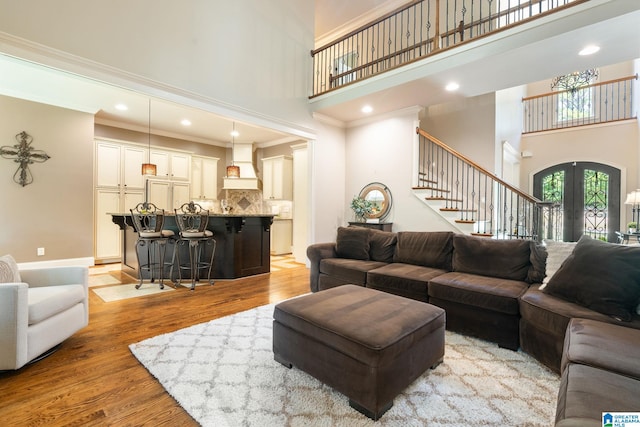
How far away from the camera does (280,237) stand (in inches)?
293

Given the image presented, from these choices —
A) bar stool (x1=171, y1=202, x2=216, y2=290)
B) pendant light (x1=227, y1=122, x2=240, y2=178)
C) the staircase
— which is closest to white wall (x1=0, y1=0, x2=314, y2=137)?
pendant light (x1=227, y1=122, x2=240, y2=178)

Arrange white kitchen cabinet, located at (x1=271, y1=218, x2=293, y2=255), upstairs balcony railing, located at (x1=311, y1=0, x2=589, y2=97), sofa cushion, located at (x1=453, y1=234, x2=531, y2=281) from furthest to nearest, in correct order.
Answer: white kitchen cabinet, located at (x1=271, y1=218, x2=293, y2=255) < upstairs balcony railing, located at (x1=311, y1=0, x2=589, y2=97) < sofa cushion, located at (x1=453, y1=234, x2=531, y2=281)

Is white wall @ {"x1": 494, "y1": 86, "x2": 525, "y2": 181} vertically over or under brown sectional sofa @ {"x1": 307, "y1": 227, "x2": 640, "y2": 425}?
over

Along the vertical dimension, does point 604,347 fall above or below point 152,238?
below

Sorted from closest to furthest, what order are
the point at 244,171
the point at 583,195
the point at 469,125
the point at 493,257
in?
the point at 493,257, the point at 469,125, the point at 583,195, the point at 244,171

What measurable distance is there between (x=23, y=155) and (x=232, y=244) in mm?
3853

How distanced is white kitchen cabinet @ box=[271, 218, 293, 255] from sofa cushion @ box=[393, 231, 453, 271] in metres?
4.16

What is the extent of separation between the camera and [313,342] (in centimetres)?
180

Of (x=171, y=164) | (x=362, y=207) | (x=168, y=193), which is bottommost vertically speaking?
(x=362, y=207)

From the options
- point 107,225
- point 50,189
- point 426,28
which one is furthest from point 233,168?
point 426,28

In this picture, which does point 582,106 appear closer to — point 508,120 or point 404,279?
point 508,120

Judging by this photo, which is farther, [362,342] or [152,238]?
[152,238]

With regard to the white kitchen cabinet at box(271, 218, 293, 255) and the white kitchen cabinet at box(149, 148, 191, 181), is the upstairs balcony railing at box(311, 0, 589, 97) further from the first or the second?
the white kitchen cabinet at box(149, 148, 191, 181)

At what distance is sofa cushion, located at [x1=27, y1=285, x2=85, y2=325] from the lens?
199 centimetres
